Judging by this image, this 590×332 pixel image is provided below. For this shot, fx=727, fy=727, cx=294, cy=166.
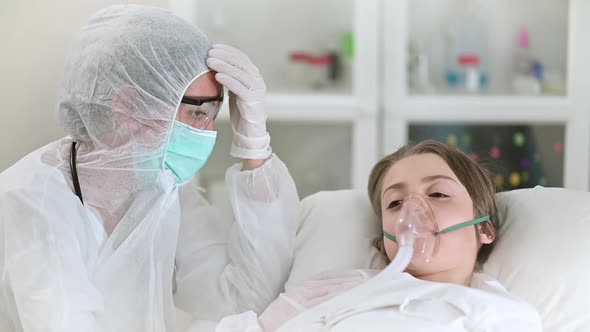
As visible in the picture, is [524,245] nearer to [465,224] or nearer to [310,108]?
[465,224]

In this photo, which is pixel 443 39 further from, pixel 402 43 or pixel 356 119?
pixel 356 119

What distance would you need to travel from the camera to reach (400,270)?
1617mm

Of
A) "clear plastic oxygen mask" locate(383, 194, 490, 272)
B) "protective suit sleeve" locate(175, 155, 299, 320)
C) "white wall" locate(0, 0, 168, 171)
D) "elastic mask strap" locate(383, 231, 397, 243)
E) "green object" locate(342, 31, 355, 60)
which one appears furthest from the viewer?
"green object" locate(342, 31, 355, 60)

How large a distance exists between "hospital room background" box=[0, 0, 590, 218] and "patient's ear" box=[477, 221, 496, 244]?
46.5 inches

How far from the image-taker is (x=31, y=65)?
2016 mm

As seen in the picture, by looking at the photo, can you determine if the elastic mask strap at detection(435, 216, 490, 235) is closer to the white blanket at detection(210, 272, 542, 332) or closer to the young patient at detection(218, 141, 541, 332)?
the young patient at detection(218, 141, 541, 332)

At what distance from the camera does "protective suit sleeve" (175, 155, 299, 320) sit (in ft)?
6.01

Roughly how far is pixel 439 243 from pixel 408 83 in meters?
1.66

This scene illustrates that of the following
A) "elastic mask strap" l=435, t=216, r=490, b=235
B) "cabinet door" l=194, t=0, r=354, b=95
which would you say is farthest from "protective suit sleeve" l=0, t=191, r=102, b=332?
"cabinet door" l=194, t=0, r=354, b=95

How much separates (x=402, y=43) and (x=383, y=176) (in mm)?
1293

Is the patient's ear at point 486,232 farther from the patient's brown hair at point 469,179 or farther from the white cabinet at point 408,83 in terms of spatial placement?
the white cabinet at point 408,83

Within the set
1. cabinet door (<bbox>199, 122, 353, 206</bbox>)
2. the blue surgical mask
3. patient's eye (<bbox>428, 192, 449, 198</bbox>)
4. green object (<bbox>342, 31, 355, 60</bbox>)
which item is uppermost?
green object (<bbox>342, 31, 355, 60</bbox>)

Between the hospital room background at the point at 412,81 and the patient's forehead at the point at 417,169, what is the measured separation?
3.99 feet

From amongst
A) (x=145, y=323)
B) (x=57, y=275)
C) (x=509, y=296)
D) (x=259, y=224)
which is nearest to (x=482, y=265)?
(x=509, y=296)
